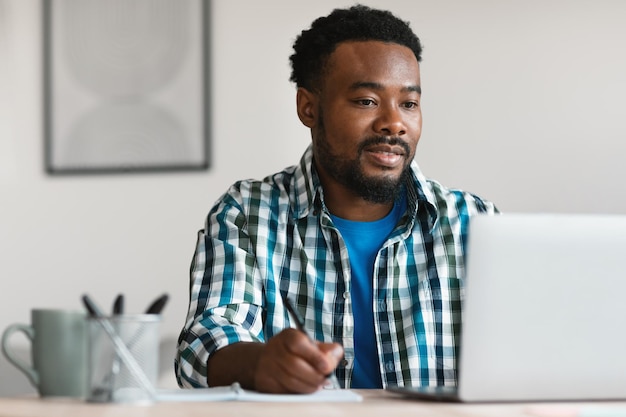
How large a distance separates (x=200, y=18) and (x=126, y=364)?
2.04 m

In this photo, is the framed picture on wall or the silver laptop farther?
the framed picture on wall

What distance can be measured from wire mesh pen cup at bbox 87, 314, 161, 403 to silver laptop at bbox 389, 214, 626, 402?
1.23 ft

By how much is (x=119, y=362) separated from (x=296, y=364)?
23cm

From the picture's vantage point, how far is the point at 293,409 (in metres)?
1.06

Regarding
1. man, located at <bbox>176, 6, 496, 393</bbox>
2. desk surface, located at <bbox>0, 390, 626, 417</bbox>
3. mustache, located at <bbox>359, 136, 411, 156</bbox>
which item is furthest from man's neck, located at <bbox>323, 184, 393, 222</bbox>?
desk surface, located at <bbox>0, 390, 626, 417</bbox>

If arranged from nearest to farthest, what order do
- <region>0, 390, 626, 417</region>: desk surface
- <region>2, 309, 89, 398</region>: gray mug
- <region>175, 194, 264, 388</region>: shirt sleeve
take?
<region>0, 390, 626, 417</region>: desk surface < <region>2, 309, 89, 398</region>: gray mug < <region>175, 194, 264, 388</region>: shirt sleeve

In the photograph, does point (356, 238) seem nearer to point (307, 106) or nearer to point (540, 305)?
point (307, 106)

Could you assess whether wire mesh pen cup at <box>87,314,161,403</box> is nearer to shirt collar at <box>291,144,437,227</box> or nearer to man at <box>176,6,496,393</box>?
man at <box>176,6,496,393</box>

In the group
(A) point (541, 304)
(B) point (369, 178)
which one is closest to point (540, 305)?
(A) point (541, 304)

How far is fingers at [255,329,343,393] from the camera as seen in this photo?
1.18 metres

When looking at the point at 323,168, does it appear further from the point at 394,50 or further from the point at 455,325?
the point at 455,325

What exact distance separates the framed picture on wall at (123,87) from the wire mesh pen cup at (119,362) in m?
1.90

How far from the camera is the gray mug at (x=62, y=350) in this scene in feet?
3.72

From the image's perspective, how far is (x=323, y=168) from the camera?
2.00 m
